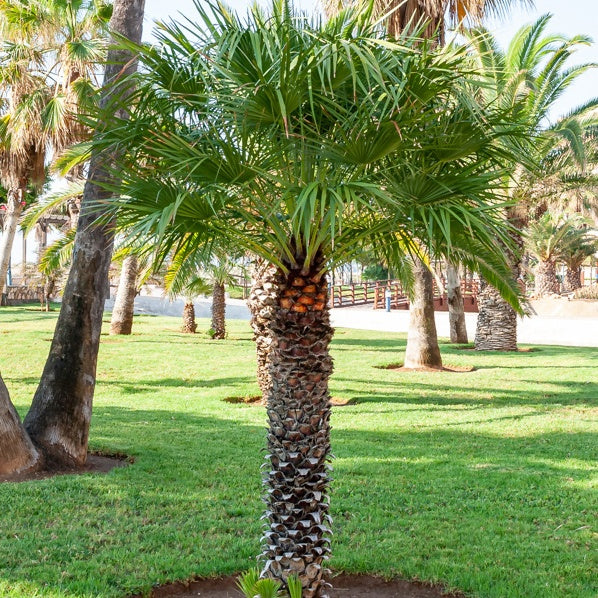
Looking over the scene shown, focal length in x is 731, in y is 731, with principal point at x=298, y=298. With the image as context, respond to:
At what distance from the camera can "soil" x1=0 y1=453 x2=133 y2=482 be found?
21.9 ft

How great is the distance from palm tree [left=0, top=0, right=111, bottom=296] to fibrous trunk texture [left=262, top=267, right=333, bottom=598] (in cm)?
1086

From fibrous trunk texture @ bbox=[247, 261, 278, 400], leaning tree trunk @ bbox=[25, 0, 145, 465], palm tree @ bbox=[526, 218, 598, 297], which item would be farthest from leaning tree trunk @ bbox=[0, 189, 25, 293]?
palm tree @ bbox=[526, 218, 598, 297]

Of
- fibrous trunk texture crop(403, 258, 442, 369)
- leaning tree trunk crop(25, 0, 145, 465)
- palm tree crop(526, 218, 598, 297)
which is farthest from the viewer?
palm tree crop(526, 218, 598, 297)

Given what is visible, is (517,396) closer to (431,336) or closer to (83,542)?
(431,336)

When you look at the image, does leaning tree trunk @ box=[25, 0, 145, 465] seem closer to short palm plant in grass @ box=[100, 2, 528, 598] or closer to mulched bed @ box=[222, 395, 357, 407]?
short palm plant in grass @ box=[100, 2, 528, 598]

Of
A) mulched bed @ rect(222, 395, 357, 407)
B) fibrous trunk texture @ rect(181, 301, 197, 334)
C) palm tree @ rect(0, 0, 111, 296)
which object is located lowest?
mulched bed @ rect(222, 395, 357, 407)

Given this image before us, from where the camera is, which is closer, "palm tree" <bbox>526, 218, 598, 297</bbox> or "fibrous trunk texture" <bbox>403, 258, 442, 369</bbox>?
"fibrous trunk texture" <bbox>403, 258, 442, 369</bbox>

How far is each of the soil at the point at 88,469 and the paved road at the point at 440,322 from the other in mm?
11440

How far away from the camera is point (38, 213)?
1512cm

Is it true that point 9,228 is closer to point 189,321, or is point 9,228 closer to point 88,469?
point 88,469

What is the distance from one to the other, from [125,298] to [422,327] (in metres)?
8.99

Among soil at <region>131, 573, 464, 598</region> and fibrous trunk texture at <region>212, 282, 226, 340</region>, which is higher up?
fibrous trunk texture at <region>212, 282, 226, 340</region>

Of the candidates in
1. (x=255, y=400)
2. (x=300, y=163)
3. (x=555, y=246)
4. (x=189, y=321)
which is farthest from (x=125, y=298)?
(x=555, y=246)

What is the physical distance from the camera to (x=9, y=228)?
13.7 m
